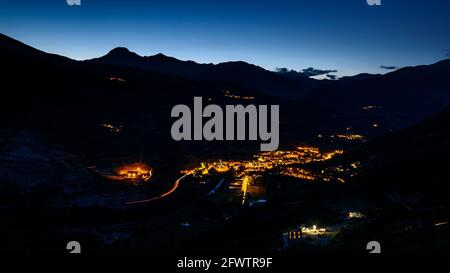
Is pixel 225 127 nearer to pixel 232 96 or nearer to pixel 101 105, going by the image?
pixel 101 105

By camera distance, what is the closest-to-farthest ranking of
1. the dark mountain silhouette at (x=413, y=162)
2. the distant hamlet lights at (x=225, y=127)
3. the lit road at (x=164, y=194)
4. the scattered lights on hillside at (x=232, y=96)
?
the lit road at (x=164, y=194)
the dark mountain silhouette at (x=413, y=162)
the distant hamlet lights at (x=225, y=127)
the scattered lights on hillside at (x=232, y=96)

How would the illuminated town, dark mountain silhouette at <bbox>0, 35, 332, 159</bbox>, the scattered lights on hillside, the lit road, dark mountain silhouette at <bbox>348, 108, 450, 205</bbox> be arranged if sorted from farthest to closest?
the scattered lights on hillside → dark mountain silhouette at <bbox>0, 35, 332, 159</bbox> → the illuminated town → dark mountain silhouette at <bbox>348, 108, 450, 205</bbox> → the lit road

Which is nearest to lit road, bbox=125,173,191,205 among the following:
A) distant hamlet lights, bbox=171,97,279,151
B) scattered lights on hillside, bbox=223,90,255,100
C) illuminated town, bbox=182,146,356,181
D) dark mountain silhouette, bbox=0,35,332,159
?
illuminated town, bbox=182,146,356,181

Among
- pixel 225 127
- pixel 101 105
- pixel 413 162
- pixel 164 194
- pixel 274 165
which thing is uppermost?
pixel 101 105

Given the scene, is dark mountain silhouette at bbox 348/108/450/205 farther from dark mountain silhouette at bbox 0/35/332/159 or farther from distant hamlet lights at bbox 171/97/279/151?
dark mountain silhouette at bbox 0/35/332/159

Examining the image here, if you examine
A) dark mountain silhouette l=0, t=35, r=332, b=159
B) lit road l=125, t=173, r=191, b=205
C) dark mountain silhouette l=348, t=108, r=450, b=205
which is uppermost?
dark mountain silhouette l=0, t=35, r=332, b=159

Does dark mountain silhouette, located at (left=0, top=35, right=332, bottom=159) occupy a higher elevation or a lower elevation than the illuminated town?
higher

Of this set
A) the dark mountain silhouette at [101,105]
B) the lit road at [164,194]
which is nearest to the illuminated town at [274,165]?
the lit road at [164,194]

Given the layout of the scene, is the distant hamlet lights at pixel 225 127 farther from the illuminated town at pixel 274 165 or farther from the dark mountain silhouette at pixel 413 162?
the dark mountain silhouette at pixel 413 162

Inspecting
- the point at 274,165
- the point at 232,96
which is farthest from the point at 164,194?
the point at 232,96

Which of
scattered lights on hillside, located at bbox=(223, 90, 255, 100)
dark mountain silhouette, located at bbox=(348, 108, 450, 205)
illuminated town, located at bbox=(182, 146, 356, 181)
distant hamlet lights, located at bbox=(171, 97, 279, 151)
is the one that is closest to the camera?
dark mountain silhouette, located at bbox=(348, 108, 450, 205)

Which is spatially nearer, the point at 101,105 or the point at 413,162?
the point at 413,162

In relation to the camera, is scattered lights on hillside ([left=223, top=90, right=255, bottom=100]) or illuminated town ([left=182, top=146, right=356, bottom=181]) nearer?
illuminated town ([left=182, top=146, right=356, bottom=181])
